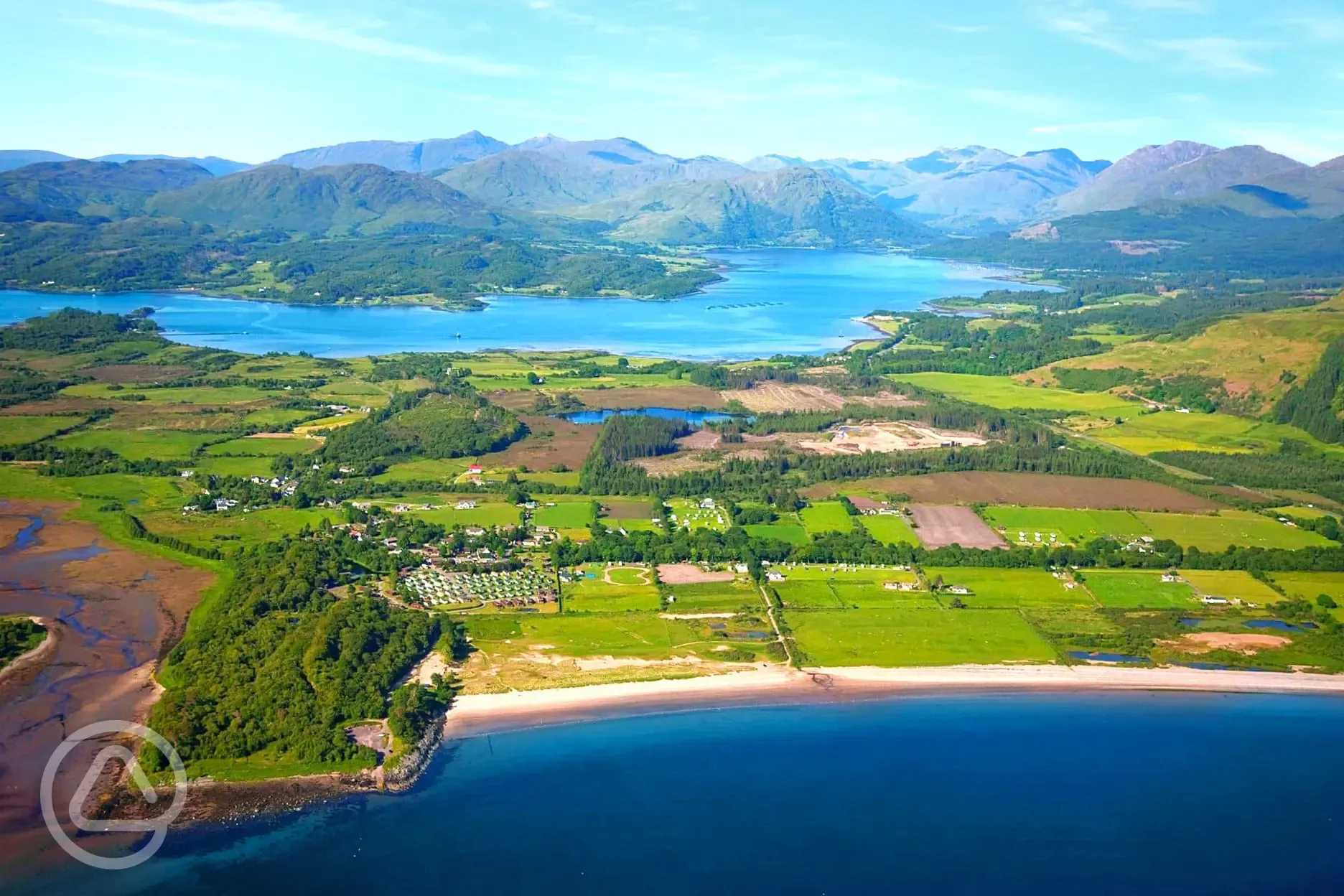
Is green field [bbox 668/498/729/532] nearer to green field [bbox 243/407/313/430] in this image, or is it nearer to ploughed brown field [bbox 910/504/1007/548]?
ploughed brown field [bbox 910/504/1007/548]

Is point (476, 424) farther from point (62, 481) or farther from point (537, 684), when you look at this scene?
point (537, 684)

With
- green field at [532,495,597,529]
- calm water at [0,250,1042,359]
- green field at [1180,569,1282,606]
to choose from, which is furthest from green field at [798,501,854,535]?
calm water at [0,250,1042,359]

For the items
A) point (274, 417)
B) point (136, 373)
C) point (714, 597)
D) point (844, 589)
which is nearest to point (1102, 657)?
point (844, 589)

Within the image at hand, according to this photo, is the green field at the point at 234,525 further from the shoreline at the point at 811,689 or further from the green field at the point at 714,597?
the shoreline at the point at 811,689

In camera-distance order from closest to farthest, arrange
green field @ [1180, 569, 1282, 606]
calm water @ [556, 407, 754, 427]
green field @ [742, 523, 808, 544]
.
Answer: green field @ [1180, 569, 1282, 606] → green field @ [742, 523, 808, 544] → calm water @ [556, 407, 754, 427]

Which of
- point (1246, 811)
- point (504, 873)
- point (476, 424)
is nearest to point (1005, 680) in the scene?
point (1246, 811)

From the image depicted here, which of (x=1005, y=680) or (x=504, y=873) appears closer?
(x=504, y=873)

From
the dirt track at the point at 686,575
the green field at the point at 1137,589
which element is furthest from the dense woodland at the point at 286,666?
the green field at the point at 1137,589
